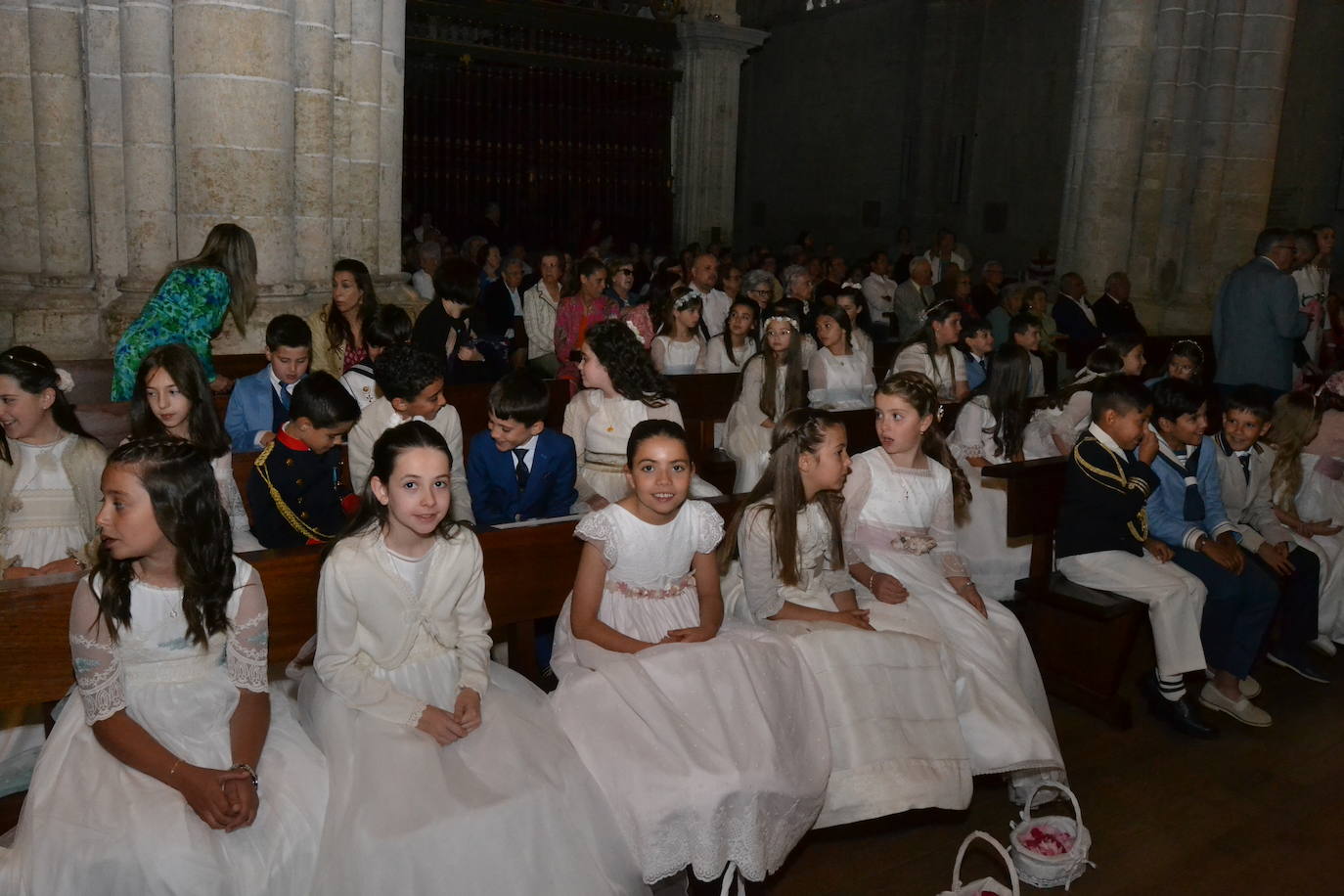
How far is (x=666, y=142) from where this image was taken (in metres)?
13.7

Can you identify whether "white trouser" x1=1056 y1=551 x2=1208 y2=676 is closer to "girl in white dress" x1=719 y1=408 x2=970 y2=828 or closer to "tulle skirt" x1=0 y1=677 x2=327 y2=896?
"girl in white dress" x1=719 y1=408 x2=970 y2=828

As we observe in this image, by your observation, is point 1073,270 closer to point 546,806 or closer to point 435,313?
point 435,313

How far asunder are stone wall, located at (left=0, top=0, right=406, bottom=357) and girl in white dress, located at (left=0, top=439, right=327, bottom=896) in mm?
3356

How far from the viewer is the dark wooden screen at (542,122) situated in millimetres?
12609

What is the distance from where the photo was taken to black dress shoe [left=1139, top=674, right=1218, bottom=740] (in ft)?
13.5

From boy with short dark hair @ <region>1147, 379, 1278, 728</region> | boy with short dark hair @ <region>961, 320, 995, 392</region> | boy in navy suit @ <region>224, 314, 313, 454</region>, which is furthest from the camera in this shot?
boy with short dark hair @ <region>961, 320, 995, 392</region>

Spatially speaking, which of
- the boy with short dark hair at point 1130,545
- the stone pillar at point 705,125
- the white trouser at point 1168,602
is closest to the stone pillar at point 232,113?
the boy with short dark hair at point 1130,545

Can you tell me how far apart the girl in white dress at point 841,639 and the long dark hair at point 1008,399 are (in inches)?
79.0

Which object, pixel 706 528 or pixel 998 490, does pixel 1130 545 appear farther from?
pixel 706 528

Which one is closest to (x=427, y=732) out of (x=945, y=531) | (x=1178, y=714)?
(x=945, y=531)

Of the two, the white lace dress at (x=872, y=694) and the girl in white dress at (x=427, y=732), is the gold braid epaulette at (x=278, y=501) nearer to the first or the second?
the girl in white dress at (x=427, y=732)

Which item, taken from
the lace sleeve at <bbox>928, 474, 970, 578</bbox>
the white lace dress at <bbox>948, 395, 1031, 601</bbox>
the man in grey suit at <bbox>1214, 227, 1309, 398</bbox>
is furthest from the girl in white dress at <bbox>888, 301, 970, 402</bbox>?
the lace sleeve at <bbox>928, 474, 970, 578</bbox>

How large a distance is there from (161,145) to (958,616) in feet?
14.9

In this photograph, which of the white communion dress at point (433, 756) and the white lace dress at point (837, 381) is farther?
the white lace dress at point (837, 381)
